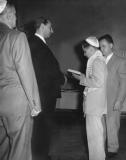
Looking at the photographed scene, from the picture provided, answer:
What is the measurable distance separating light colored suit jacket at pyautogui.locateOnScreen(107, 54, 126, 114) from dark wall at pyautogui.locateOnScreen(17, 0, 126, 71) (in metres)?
2.37

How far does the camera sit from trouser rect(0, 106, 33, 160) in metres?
2.20

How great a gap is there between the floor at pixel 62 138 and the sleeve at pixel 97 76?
2.03 ft

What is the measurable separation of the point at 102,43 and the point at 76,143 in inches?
53.9

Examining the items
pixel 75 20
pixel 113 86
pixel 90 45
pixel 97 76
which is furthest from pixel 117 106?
pixel 75 20

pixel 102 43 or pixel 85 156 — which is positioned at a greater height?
pixel 102 43

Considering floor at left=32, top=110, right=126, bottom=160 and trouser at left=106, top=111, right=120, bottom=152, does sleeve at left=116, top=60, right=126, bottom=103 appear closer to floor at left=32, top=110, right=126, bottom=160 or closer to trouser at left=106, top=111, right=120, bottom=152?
trouser at left=106, top=111, right=120, bottom=152

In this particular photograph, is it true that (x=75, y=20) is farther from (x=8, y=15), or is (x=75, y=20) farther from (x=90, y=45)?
(x=8, y=15)

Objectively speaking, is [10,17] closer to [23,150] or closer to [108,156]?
[23,150]

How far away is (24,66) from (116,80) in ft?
4.99

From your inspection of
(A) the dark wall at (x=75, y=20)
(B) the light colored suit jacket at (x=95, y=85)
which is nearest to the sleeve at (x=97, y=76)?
(B) the light colored suit jacket at (x=95, y=85)

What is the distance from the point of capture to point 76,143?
4.10m

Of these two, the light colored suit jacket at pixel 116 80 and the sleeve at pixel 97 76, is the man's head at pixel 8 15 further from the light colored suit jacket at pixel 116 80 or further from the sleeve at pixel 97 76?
the light colored suit jacket at pixel 116 80

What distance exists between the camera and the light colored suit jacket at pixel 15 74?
2125mm

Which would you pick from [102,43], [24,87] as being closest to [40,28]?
[102,43]
